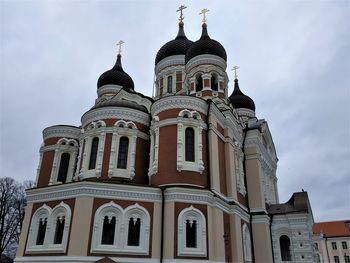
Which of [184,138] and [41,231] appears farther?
[184,138]

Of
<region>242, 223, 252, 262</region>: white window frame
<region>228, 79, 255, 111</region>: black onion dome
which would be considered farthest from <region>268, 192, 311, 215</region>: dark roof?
<region>228, 79, 255, 111</region>: black onion dome

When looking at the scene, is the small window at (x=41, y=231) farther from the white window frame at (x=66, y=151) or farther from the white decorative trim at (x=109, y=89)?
the white decorative trim at (x=109, y=89)

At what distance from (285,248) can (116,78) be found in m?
17.8

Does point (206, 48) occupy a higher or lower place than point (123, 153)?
higher

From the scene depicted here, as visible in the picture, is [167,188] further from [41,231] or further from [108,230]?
[41,231]

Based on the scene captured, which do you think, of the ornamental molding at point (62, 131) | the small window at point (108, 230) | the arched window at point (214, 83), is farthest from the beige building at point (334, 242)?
the small window at point (108, 230)

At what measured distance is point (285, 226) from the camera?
20641 mm

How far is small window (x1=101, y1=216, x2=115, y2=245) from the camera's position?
13428mm

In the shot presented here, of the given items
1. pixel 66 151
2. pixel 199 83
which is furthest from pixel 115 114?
pixel 199 83

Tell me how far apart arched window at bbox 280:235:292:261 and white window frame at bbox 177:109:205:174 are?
9.32m

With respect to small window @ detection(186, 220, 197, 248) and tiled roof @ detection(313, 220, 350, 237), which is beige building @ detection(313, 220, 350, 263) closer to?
tiled roof @ detection(313, 220, 350, 237)

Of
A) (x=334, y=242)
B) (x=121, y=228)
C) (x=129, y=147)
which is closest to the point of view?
(x=121, y=228)

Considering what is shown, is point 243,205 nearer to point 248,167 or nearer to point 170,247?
point 248,167

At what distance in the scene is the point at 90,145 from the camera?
1781 centimetres
